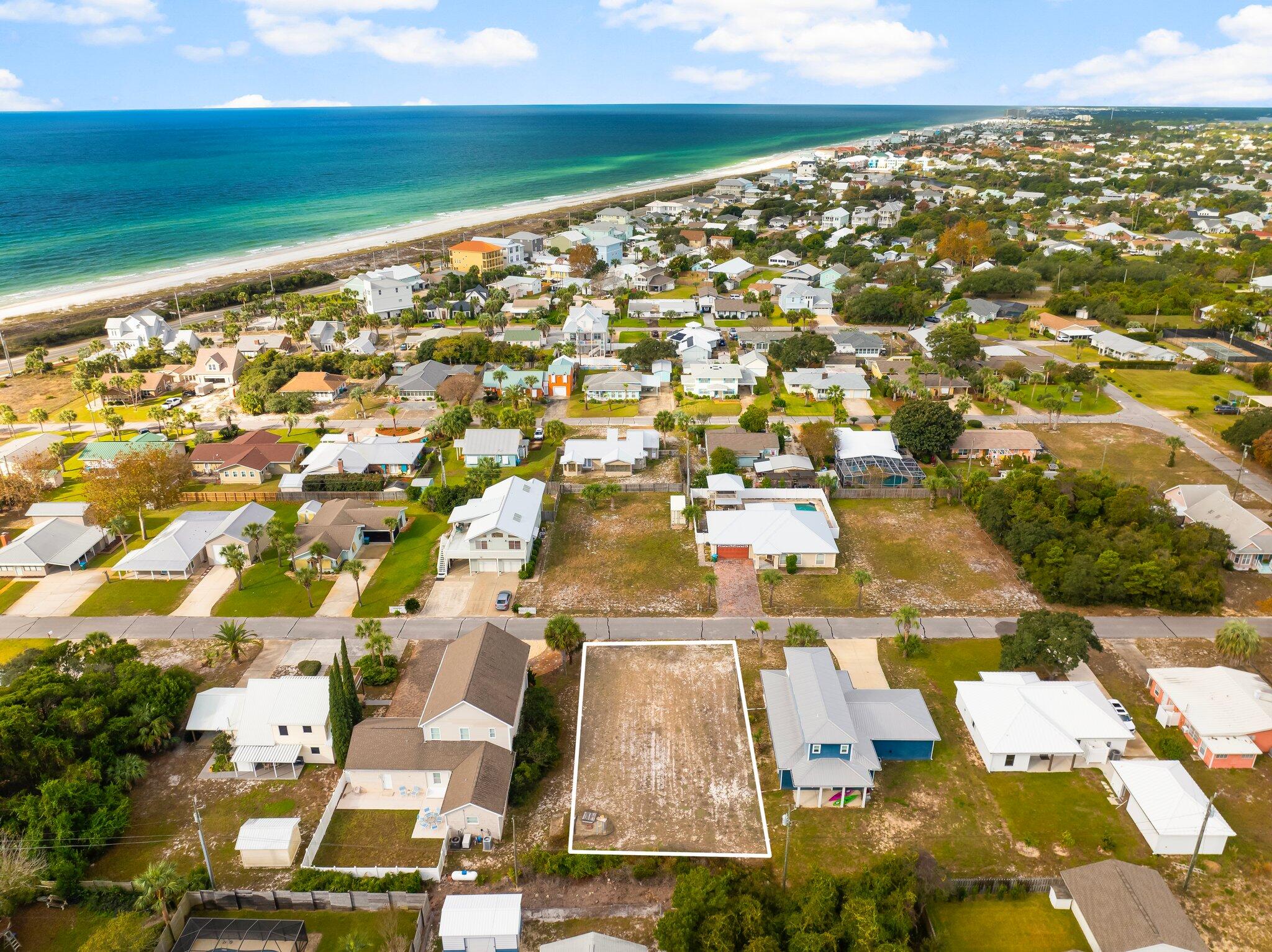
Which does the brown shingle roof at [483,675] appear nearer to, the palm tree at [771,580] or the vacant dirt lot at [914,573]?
the palm tree at [771,580]

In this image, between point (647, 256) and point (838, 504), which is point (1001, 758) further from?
point (647, 256)

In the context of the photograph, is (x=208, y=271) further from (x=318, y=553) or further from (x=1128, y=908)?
(x=1128, y=908)

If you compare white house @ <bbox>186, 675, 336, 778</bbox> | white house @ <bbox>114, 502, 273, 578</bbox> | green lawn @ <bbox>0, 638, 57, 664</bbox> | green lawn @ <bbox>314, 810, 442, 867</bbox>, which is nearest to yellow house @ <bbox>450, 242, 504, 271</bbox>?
white house @ <bbox>114, 502, 273, 578</bbox>

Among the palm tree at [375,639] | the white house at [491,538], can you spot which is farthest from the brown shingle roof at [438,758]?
the white house at [491,538]

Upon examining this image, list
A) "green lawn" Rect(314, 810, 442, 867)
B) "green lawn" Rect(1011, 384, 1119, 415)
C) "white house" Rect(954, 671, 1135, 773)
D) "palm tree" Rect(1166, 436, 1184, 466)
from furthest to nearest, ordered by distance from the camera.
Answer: "green lawn" Rect(1011, 384, 1119, 415), "palm tree" Rect(1166, 436, 1184, 466), "white house" Rect(954, 671, 1135, 773), "green lawn" Rect(314, 810, 442, 867)

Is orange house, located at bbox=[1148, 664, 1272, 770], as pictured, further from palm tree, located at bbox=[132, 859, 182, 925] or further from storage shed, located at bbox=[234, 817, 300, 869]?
palm tree, located at bbox=[132, 859, 182, 925]

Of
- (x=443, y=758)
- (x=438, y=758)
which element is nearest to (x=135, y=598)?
(x=438, y=758)
